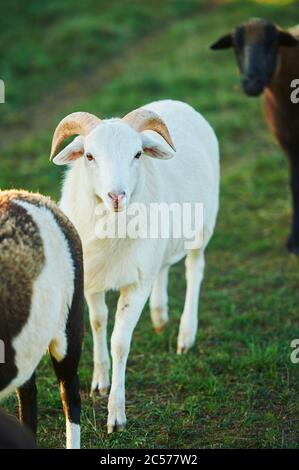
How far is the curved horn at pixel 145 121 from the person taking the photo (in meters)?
4.49

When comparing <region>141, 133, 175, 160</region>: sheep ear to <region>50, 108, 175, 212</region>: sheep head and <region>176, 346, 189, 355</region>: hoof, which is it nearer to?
<region>50, 108, 175, 212</region>: sheep head

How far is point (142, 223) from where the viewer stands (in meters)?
4.59

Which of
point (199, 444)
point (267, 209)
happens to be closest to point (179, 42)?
point (267, 209)

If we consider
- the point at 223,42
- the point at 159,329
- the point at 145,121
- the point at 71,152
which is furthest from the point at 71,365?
the point at 223,42

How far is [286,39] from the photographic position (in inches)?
285

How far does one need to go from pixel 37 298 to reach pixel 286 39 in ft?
14.5

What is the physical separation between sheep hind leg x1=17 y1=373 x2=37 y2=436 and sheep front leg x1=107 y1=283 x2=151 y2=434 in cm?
51

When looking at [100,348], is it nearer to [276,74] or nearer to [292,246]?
[292,246]

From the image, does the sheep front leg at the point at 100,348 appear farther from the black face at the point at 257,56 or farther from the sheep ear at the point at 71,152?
the black face at the point at 257,56

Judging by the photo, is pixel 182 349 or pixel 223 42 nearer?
pixel 182 349

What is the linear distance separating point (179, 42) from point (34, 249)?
10.2 meters

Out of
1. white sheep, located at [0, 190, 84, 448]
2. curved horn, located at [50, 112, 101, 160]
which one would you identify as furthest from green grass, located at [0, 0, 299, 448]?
curved horn, located at [50, 112, 101, 160]
